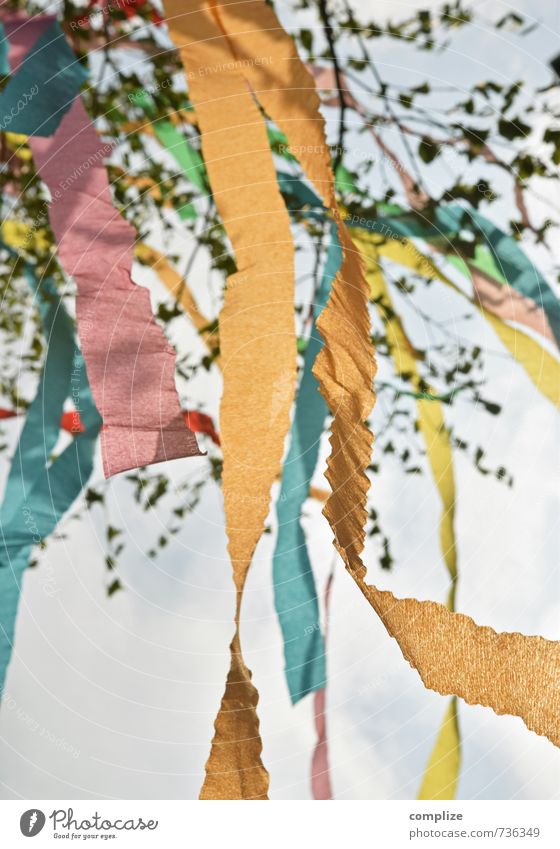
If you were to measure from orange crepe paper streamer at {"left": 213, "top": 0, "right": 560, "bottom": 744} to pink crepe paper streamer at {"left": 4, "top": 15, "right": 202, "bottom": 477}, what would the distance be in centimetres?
20

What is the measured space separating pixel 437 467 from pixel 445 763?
41cm

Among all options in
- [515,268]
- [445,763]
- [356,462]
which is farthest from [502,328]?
[445,763]

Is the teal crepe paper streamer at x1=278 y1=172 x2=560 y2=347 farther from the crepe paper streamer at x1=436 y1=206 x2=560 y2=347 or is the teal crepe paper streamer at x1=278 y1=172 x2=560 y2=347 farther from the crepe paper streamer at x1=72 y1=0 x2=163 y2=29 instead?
the crepe paper streamer at x1=72 y1=0 x2=163 y2=29

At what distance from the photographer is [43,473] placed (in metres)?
1.05

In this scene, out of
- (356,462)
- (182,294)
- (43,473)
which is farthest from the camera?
(182,294)

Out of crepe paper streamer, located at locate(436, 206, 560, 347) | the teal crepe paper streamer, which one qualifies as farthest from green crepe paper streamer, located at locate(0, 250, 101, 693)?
crepe paper streamer, located at locate(436, 206, 560, 347)

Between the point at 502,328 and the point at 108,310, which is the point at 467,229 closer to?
the point at 502,328

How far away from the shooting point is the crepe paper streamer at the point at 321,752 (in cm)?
104

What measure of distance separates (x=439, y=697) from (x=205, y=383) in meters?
0.56

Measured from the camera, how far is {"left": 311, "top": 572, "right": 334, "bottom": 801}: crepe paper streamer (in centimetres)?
104

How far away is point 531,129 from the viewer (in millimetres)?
1156
